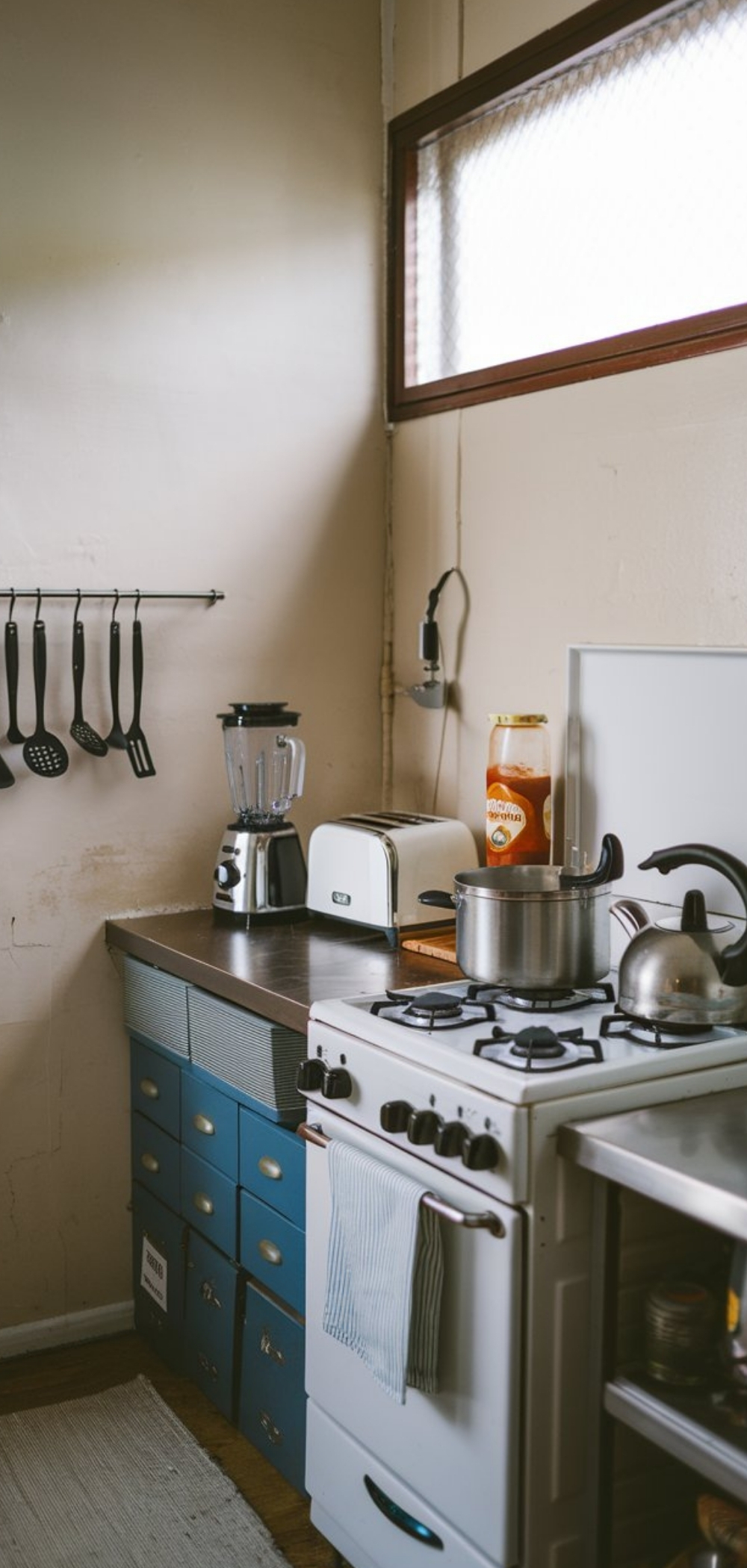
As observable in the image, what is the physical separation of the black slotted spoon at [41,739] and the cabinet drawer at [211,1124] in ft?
2.18

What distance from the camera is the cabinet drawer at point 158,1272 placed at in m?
2.66

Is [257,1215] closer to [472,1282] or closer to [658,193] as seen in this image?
[472,1282]

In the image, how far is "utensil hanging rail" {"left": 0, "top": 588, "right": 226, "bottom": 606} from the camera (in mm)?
2639

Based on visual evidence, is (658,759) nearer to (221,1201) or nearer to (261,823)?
(261,823)

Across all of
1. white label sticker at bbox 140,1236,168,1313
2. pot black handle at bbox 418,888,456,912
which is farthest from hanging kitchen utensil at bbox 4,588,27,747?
white label sticker at bbox 140,1236,168,1313

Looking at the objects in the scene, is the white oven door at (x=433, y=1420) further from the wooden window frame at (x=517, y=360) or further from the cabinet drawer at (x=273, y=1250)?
the wooden window frame at (x=517, y=360)

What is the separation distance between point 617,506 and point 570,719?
395 mm

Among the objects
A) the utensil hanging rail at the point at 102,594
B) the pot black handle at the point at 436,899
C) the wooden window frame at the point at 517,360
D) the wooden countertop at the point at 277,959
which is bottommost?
A: the wooden countertop at the point at 277,959

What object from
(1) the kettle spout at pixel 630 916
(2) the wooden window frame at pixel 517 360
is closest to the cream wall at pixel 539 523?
(2) the wooden window frame at pixel 517 360

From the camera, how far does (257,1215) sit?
7.64 feet

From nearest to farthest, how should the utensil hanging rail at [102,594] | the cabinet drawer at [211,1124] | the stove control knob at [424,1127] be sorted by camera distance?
the stove control knob at [424,1127] < the cabinet drawer at [211,1124] < the utensil hanging rail at [102,594]

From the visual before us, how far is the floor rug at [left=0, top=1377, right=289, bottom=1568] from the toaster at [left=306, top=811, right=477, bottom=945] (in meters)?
0.99

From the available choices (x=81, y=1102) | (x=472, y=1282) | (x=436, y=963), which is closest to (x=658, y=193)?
(x=436, y=963)

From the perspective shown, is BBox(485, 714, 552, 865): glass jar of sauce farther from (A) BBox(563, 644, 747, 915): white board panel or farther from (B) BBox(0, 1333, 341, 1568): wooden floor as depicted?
(B) BBox(0, 1333, 341, 1568): wooden floor
